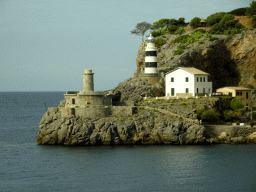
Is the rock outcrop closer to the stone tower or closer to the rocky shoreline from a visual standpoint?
the rocky shoreline

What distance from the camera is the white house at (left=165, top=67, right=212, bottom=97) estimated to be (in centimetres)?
8081

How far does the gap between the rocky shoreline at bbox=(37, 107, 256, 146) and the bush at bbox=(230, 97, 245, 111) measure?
879cm

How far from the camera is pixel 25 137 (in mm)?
81625

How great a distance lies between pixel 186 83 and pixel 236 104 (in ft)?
29.3

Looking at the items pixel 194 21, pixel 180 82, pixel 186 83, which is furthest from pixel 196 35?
pixel 186 83

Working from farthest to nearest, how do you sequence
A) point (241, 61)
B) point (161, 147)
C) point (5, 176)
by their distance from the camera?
point (241, 61) < point (161, 147) < point (5, 176)

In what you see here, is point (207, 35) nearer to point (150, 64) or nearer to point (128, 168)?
point (150, 64)

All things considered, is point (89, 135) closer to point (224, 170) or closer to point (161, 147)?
point (161, 147)

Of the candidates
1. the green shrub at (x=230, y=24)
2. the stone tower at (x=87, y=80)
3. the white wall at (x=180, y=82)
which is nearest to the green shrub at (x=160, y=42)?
the green shrub at (x=230, y=24)

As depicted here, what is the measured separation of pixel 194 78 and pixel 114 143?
66.2 ft

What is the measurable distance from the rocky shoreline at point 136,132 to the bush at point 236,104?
28.8ft

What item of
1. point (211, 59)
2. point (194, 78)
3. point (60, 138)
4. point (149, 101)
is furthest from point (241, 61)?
point (60, 138)

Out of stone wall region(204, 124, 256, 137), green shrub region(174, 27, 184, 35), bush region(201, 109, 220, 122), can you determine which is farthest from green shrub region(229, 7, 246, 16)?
stone wall region(204, 124, 256, 137)

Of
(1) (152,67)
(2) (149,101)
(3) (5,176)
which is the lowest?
(3) (5,176)
